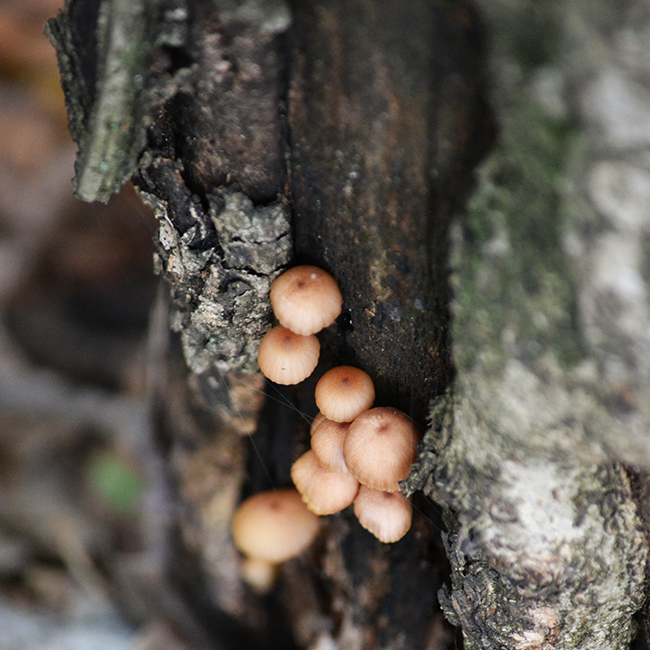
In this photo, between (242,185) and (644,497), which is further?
(242,185)

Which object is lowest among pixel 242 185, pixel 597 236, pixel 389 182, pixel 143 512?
pixel 143 512

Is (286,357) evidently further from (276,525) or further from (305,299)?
(276,525)

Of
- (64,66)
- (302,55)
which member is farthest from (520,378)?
(64,66)

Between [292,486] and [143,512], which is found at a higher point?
[292,486]

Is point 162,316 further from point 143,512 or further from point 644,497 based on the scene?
point 644,497

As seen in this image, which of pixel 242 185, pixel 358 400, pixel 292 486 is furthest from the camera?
pixel 292 486

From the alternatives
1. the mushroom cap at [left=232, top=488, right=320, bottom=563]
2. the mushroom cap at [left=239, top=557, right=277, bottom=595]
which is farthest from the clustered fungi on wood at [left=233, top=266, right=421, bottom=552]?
the mushroom cap at [left=239, top=557, right=277, bottom=595]

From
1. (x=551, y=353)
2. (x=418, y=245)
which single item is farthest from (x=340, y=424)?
(x=551, y=353)
